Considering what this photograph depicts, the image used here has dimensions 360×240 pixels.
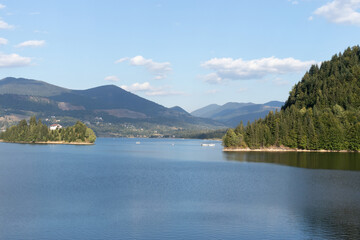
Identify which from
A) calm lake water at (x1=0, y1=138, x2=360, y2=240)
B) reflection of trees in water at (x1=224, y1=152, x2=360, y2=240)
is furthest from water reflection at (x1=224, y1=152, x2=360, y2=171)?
calm lake water at (x1=0, y1=138, x2=360, y2=240)

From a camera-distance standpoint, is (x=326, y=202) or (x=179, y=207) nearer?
(x=179, y=207)

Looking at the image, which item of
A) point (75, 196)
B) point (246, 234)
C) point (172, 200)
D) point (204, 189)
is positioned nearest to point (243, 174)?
point (204, 189)

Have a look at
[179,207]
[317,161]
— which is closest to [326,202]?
[179,207]

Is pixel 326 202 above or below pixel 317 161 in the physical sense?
below

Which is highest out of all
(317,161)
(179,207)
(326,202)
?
(317,161)

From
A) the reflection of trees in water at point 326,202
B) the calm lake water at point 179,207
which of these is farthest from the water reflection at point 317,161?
the calm lake water at point 179,207

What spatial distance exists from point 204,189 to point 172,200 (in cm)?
1426

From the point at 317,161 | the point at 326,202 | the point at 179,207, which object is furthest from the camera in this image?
the point at 317,161

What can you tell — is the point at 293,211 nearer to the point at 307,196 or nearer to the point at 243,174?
the point at 307,196

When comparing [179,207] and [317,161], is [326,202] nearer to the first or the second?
[179,207]

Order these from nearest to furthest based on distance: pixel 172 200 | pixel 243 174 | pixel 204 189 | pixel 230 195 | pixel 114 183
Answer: pixel 172 200 < pixel 230 195 < pixel 204 189 < pixel 114 183 < pixel 243 174

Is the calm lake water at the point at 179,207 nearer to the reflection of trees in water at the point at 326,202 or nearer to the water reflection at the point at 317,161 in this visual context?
the reflection of trees in water at the point at 326,202

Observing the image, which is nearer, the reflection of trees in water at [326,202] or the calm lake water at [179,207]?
the calm lake water at [179,207]

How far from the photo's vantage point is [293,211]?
5788 centimetres
